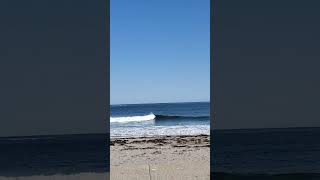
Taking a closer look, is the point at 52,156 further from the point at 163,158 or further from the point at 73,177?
the point at 73,177

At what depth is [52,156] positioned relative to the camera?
8406mm

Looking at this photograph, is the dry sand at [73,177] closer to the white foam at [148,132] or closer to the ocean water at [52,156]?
the ocean water at [52,156]

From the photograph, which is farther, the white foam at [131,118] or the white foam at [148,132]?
the white foam at [131,118]

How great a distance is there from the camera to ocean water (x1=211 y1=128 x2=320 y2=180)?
18.5 ft

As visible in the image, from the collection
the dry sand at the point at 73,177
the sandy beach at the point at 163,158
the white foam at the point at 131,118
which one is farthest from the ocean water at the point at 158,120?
the dry sand at the point at 73,177

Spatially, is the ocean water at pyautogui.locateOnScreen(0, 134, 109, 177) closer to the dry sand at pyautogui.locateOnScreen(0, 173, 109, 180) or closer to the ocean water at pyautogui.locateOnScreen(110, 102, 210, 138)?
the dry sand at pyautogui.locateOnScreen(0, 173, 109, 180)

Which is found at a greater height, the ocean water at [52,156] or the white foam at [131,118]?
the white foam at [131,118]

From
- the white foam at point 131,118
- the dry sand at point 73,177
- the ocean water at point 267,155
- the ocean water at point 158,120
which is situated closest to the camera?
the dry sand at point 73,177

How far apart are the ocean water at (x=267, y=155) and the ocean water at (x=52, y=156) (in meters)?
1.78

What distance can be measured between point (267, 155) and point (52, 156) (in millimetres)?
3891

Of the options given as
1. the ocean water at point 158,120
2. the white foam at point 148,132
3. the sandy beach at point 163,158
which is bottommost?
the sandy beach at point 163,158

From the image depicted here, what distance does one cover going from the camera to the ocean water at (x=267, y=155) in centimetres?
565

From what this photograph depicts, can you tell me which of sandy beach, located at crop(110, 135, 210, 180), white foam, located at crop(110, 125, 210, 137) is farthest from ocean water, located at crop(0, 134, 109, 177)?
white foam, located at crop(110, 125, 210, 137)

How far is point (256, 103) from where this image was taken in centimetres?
522
